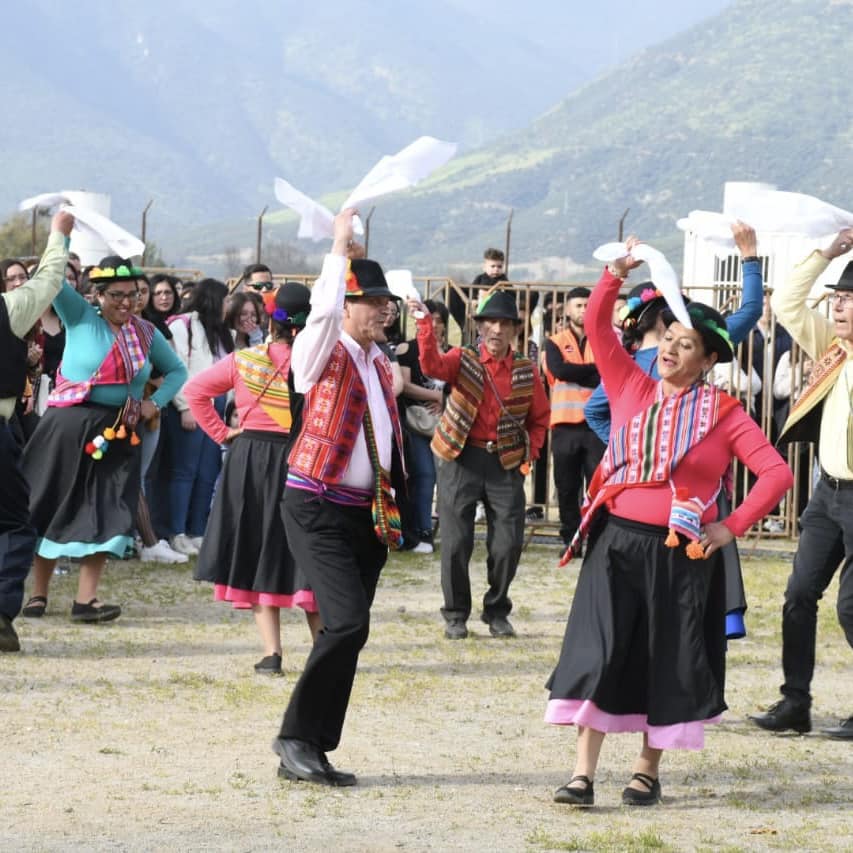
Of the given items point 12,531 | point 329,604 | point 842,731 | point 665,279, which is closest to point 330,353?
point 329,604

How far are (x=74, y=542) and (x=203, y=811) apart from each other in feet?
12.8

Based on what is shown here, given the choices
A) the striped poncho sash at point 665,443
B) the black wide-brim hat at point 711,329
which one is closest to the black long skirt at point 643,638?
the striped poncho sash at point 665,443

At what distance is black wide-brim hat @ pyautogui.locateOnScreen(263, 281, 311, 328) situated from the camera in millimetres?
7938

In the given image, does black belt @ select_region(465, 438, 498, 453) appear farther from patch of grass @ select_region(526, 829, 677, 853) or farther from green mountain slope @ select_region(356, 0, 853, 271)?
→ green mountain slope @ select_region(356, 0, 853, 271)

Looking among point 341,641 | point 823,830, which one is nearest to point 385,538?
point 341,641

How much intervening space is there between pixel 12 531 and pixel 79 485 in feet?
3.13

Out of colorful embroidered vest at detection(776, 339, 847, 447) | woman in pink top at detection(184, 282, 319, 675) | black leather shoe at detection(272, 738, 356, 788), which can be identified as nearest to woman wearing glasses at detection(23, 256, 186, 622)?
woman in pink top at detection(184, 282, 319, 675)

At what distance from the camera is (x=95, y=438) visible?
371 inches

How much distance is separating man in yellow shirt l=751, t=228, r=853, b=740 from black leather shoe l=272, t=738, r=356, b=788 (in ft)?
7.29

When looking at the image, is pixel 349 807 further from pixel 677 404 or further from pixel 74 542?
pixel 74 542

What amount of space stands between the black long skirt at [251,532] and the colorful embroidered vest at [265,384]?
0.10 meters

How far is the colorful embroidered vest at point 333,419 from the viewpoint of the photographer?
6203 mm

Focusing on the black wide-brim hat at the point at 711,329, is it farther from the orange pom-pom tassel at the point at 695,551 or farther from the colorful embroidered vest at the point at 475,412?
the colorful embroidered vest at the point at 475,412

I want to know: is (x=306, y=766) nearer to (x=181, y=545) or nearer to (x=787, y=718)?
(x=787, y=718)
